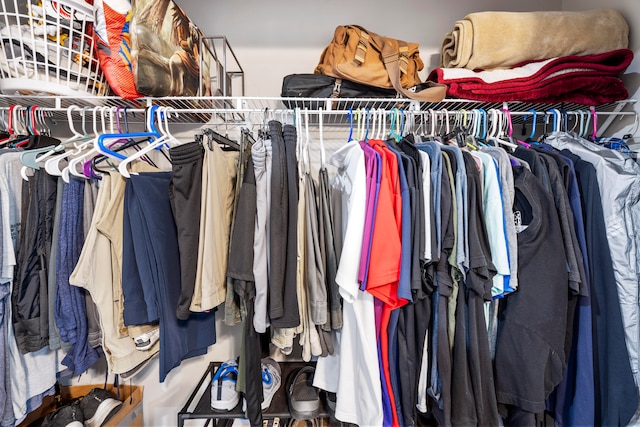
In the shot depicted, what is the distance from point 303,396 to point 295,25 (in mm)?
1637

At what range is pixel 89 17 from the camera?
934 millimetres

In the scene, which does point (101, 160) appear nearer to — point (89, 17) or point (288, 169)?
point (89, 17)

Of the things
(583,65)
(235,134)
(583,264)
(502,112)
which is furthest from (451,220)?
(235,134)

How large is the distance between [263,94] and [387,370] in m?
1.28

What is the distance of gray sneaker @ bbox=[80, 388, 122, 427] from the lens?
3.79 feet

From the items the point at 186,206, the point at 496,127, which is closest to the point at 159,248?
the point at 186,206

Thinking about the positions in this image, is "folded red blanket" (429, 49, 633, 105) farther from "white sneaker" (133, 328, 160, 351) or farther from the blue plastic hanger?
"white sneaker" (133, 328, 160, 351)

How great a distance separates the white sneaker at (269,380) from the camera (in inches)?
43.4

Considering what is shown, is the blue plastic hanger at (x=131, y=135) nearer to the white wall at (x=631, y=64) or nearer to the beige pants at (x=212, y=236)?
the beige pants at (x=212, y=236)

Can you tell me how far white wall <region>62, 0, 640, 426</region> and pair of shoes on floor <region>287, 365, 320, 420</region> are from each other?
0.39 m

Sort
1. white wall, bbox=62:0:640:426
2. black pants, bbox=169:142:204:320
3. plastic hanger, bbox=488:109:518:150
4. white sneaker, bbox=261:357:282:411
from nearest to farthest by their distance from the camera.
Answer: black pants, bbox=169:142:204:320
plastic hanger, bbox=488:109:518:150
white sneaker, bbox=261:357:282:411
white wall, bbox=62:0:640:426

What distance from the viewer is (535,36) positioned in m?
1.08

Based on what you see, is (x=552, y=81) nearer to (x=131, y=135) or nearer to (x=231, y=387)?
(x=131, y=135)

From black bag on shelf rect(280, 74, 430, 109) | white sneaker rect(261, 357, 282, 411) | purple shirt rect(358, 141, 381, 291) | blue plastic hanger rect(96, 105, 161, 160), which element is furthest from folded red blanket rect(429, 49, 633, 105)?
white sneaker rect(261, 357, 282, 411)
